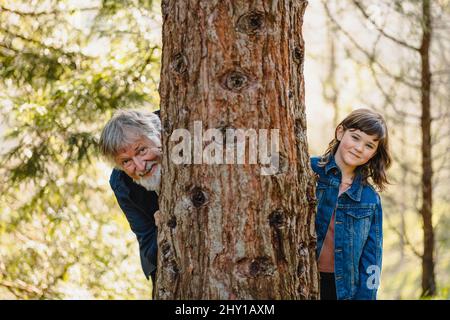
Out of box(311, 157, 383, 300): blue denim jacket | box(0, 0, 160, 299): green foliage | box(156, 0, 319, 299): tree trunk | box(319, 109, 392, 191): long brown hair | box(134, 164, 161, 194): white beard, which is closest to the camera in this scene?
box(156, 0, 319, 299): tree trunk

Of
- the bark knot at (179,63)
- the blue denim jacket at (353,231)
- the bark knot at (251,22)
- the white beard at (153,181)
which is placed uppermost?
the bark knot at (251,22)

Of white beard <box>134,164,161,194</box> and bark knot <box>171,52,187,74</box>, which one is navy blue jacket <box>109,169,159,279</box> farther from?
bark knot <box>171,52,187,74</box>

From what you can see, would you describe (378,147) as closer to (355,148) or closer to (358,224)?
(355,148)

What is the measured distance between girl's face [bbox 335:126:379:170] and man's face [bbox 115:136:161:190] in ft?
3.33

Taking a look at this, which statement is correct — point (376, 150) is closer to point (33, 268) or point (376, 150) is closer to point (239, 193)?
point (239, 193)

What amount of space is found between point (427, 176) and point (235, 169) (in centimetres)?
606

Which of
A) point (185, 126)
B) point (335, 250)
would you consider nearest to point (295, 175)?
point (185, 126)

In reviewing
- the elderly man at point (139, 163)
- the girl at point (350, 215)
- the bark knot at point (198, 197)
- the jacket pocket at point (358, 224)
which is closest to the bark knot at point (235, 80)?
the bark knot at point (198, 197)

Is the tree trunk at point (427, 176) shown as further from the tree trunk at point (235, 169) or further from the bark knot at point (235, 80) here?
the bark knot at point (235, 80)

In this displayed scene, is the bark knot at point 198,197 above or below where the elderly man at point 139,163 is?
below

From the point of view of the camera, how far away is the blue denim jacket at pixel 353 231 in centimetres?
334

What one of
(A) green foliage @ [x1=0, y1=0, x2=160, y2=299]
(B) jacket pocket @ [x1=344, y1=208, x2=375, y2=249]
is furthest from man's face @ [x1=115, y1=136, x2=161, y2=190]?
(A) green foliage @ [x1=0, y1=0, x2=160, y2=299]

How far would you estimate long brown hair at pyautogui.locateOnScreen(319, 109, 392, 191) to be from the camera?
11.3 feet

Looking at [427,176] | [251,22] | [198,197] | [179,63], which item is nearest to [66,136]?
[179,63]
